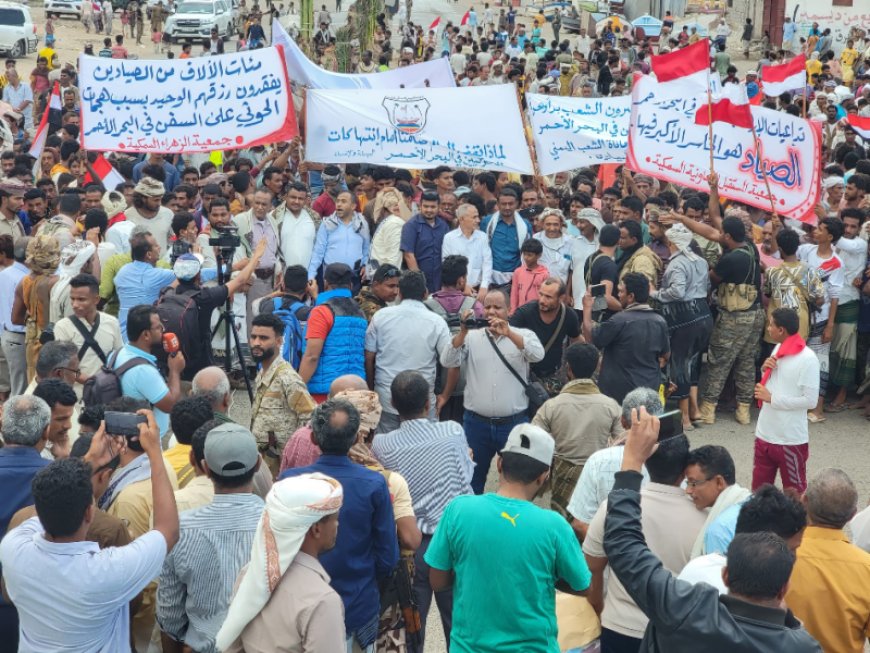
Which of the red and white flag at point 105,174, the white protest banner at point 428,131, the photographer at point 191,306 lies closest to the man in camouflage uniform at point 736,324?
the white protest banner at point 428,131

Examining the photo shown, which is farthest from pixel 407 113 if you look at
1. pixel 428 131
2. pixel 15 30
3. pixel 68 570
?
pixel 15 30

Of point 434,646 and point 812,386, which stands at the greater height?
point 812,386

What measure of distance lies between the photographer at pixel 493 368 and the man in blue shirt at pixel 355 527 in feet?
8.73

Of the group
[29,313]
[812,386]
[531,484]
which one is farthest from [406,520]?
[29,313]

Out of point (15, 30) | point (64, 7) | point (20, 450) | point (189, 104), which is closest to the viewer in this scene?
point (20, 450)

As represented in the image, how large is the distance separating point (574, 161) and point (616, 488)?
28.3 ft

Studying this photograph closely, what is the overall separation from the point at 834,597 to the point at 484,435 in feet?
11.4

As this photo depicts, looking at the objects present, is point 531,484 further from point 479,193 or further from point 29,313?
point 479,193

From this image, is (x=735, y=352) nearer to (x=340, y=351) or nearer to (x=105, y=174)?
(x=340, y=351)

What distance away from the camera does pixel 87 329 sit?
293 inches

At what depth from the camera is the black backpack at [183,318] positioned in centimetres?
815

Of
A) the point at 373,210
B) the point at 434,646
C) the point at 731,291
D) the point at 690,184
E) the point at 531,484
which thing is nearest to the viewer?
the point at 531,484

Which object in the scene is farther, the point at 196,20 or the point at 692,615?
the point at 196,20

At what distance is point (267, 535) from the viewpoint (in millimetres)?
3857
